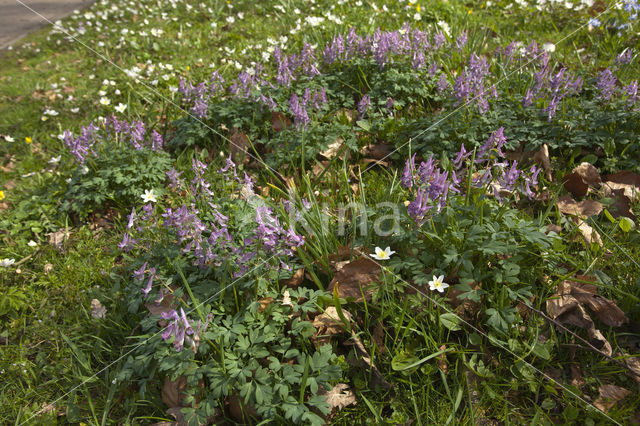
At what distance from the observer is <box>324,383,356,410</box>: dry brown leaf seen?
187 centimetres

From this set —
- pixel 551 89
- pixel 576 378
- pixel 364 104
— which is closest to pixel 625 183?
pixel 551 89

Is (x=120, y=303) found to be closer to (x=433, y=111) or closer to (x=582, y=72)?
(x=433, y=111)

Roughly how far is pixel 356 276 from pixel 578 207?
1.47 m

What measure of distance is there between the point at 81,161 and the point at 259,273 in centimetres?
187

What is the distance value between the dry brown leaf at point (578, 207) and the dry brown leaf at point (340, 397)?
1702mm

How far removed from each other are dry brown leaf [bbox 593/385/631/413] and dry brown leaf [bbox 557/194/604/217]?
3.45 feet

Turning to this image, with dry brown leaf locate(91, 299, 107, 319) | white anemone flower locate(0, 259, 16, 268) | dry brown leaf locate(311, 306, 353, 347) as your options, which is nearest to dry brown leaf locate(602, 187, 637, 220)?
dry brown leaf locate(311, 306, 353, 347)

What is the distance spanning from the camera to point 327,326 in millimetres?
2102

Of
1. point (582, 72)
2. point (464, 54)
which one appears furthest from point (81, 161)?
point (582, 72)

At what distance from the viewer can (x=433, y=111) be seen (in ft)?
11.3

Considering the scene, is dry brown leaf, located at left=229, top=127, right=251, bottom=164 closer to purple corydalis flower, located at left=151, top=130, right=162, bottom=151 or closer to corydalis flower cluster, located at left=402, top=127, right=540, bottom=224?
purple corydalis flower, located at left=151, top=130, right=162, bottom=151

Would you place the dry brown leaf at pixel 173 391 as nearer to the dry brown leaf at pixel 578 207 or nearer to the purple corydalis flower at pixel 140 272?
the purple corydalis flower at pixel 140 272

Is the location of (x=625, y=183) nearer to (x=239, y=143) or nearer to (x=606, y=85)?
(x=606, y=85)

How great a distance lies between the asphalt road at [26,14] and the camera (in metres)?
6.46
